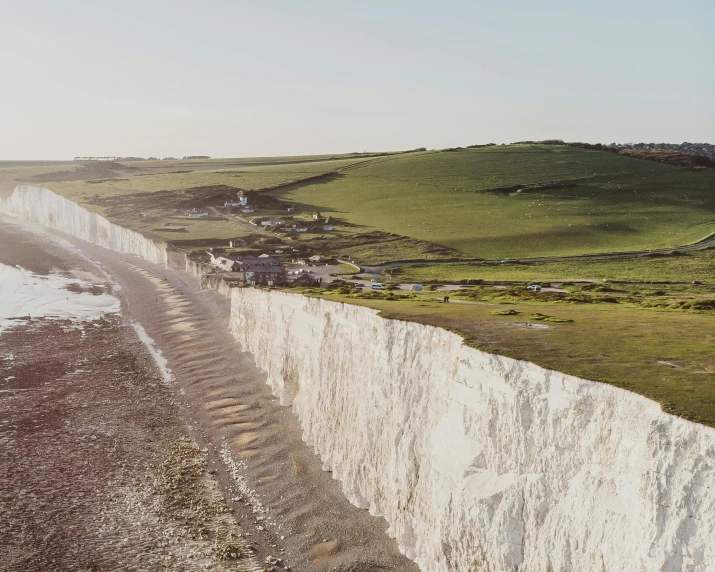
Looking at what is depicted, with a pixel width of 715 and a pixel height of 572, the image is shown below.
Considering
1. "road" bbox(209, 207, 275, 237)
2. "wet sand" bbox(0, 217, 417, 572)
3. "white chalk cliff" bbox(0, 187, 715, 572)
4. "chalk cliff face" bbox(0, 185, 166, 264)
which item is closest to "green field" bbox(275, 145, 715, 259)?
"road" bbox(209, 207, 275, 237)

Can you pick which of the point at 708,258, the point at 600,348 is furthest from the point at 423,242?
the point at 600,348

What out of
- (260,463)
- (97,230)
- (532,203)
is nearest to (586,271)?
(532,203)

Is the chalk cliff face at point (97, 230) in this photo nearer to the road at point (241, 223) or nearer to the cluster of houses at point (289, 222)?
the cluster of houses at point (289, 222)

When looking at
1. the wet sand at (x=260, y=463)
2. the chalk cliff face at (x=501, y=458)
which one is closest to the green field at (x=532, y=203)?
the wet sand at (x=260, y=463)

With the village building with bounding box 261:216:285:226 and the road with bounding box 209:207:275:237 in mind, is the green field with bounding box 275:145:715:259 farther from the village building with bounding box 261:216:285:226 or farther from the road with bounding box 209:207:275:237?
the road with bounding box 209:207:275:237

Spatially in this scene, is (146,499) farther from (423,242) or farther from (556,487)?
(423,242)

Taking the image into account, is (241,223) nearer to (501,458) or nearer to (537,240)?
(537,240)
